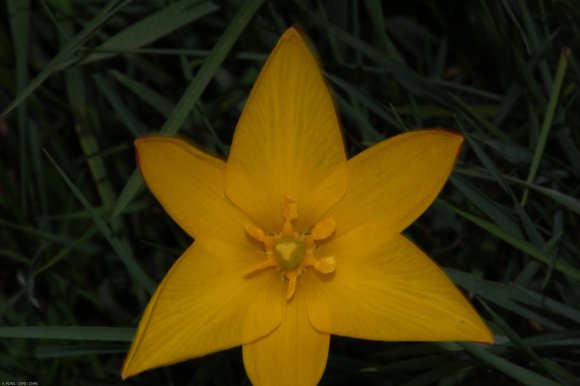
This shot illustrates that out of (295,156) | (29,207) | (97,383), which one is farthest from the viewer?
(29,207)

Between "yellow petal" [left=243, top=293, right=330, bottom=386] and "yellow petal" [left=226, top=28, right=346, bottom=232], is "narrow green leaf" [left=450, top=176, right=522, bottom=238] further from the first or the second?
"yellow petal" [left=243, top=293, right=330, bottom=386]

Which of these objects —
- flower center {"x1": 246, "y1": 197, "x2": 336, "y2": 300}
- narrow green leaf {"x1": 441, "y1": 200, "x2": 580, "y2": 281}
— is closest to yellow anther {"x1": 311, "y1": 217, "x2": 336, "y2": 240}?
flower center {"x1": 246, "y1": 197, "x2": 336, "y2": 300}

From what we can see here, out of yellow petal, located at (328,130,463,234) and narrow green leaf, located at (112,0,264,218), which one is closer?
yellow petal, located at (328,130,463,234)

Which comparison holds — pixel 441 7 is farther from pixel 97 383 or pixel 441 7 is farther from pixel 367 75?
pixel 97 383

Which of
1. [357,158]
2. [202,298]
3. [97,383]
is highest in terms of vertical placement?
[357,158]

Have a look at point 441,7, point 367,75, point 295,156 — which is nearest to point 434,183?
point 295,156

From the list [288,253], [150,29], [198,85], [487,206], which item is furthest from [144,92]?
[487,206]

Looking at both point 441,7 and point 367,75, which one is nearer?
point 367,75
